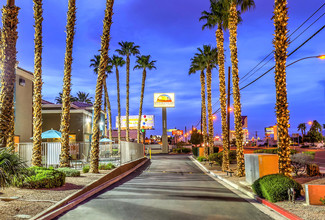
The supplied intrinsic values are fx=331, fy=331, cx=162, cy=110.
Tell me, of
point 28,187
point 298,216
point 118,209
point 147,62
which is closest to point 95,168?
point 28,187

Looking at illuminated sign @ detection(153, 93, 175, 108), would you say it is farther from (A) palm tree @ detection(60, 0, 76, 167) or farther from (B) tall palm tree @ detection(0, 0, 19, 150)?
(B) tall palm tree @ detection(0, 0, 19, 150)

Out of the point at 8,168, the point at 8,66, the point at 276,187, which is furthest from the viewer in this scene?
the point at 8,66

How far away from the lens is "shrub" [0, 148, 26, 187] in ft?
30.0

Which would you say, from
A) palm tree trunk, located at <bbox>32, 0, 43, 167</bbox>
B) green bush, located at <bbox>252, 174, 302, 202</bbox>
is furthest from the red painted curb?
palm tree trunk, located at <bbox>32, 0, 43, 167</bbox>

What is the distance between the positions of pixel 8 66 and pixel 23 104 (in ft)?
53.5

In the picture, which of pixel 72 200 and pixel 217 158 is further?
pixel 217 158

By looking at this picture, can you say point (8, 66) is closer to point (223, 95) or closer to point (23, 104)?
point (23, 104)

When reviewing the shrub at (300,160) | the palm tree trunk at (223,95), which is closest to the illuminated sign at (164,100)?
the palm tree trunk at (223,95)

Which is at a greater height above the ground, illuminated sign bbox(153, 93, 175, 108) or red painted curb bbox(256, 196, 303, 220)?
illuminated sign bbox(153, 93, 175, 108)

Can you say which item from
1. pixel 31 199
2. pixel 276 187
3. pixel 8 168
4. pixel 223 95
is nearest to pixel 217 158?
pixel 223 95

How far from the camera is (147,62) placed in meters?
67.9

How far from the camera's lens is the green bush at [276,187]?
37.3 ft

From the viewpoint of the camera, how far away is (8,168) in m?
9.47

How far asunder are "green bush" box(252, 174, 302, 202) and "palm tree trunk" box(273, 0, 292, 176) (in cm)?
181
